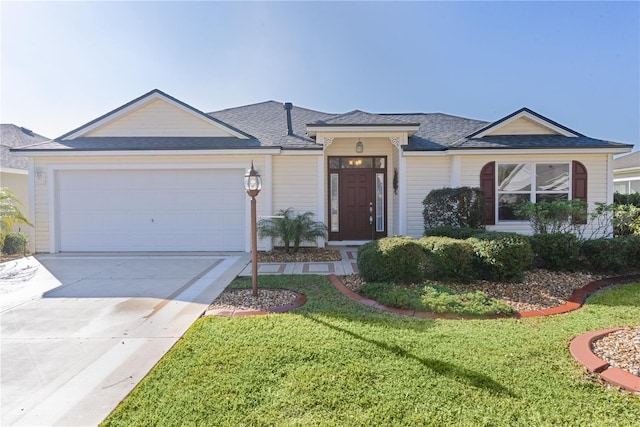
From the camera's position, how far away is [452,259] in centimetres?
555

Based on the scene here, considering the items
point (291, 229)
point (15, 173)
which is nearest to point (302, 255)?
point (291, 229)

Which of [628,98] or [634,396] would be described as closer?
[634,396]

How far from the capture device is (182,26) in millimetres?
8953

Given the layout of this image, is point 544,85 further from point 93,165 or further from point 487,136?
point 93,165

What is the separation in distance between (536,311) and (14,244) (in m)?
12.6

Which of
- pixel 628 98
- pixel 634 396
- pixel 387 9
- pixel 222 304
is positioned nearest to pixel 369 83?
pixel 387 9

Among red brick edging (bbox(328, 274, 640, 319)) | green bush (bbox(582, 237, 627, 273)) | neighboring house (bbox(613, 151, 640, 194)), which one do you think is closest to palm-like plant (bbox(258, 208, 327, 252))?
red brick edging (bbox(328, 274, 640, 319))

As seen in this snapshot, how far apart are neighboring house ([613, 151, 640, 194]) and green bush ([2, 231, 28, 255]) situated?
2434 cm

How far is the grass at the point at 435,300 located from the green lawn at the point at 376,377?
307 millimetres

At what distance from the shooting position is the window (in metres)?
9.16

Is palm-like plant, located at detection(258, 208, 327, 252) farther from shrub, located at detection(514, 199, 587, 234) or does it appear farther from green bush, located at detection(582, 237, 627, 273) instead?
green bush, located at detection(582, 237, 627, 273)

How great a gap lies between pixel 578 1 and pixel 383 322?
34.9ft

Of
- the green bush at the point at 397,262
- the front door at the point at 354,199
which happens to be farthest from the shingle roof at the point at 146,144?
the green bush at the point at 397,262

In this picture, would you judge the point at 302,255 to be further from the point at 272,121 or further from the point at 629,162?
the point at 629,162
